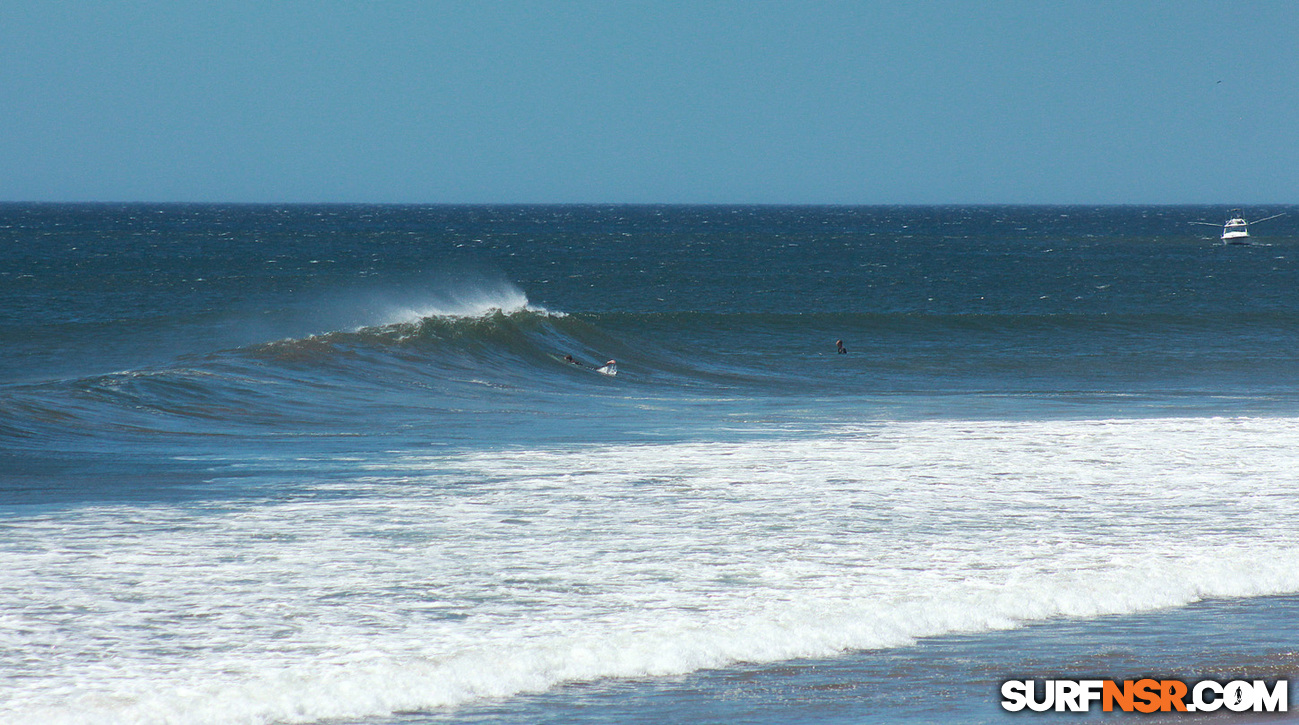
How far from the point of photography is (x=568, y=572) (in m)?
8.86

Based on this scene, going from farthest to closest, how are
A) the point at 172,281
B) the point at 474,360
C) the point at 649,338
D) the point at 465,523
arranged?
the point at 172,281 → the point at 649,338 → the point at 474,360 → the point at 465,523

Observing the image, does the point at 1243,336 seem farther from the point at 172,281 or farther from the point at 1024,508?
the point at 172,281

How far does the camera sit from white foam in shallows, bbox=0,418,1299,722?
6.77 meters

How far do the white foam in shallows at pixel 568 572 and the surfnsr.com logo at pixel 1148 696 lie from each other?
1.16 meters

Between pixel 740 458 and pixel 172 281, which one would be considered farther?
pixel 172 281

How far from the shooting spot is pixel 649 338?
37781mm

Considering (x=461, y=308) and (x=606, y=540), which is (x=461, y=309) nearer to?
(x=461, y=308)

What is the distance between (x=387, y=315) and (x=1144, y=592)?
28.4 metres

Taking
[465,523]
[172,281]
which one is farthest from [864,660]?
[172,281]

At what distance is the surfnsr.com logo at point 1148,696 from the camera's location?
634 cm

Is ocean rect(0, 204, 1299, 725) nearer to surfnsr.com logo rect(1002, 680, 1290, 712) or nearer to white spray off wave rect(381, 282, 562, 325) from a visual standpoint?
surfnsr.com logo rect(1002, 680, 1290, 712)

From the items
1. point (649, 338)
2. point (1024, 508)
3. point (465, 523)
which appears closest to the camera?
point (465, 523)

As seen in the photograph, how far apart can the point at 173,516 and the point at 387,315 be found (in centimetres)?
2450

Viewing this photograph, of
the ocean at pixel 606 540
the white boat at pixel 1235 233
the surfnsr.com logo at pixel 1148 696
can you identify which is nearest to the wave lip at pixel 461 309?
the ocean at pixel 606 540
